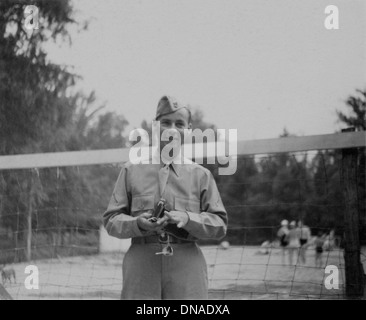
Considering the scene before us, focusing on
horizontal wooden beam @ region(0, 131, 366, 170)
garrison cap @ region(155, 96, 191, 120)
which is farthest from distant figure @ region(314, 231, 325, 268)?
garrison cap @ region(155, 96, 191, 120)

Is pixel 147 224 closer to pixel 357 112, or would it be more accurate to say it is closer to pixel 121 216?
pixel 121 216

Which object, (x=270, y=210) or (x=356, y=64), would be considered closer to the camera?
(x=356, y=64)

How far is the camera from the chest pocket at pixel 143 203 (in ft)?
5.09

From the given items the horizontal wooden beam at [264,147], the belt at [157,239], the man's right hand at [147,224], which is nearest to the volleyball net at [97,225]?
the horizontal wooden beam at [264,147]

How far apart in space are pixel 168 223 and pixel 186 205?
0.10 meters

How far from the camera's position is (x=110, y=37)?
479cm

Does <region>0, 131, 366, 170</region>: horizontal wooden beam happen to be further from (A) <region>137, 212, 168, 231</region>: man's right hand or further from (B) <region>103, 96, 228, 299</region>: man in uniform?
(A) <region>137, 212, 168, 231</region>: man's right hand

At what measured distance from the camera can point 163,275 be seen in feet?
4.99

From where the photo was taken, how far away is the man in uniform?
1505mm

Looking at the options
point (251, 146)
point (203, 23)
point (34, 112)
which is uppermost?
point (203, 23)

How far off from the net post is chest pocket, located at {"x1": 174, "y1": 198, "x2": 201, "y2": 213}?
1402 millimetres

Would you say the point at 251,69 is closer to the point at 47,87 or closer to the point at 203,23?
the point at 203,23
